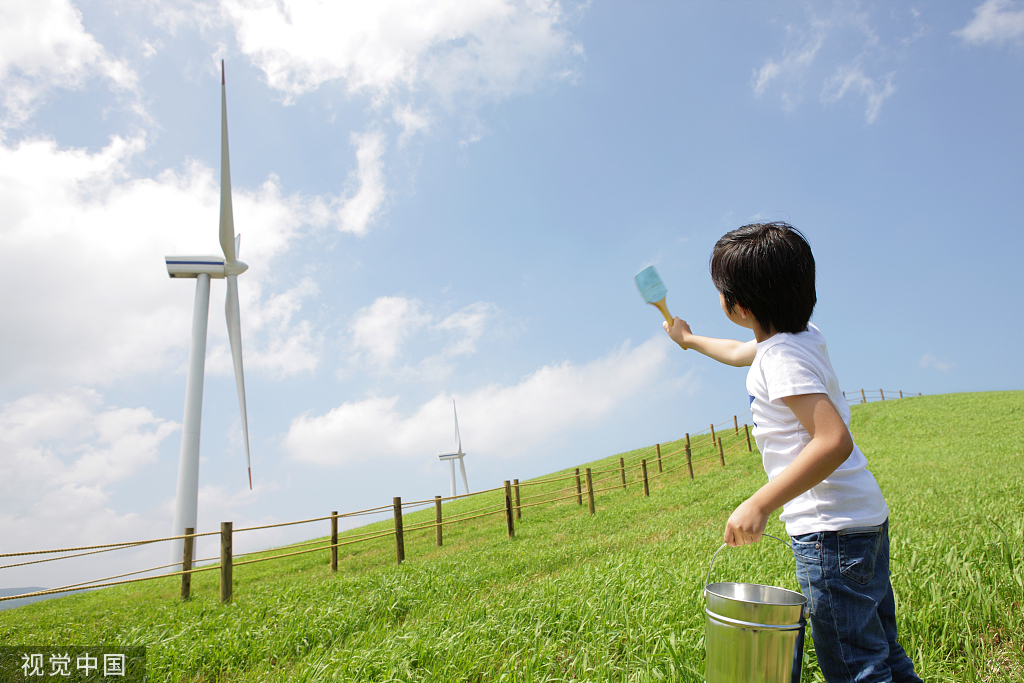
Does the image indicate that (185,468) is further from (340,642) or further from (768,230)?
(768,230)

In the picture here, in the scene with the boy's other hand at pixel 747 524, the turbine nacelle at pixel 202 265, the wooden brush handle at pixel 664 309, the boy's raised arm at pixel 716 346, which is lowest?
the boy's other hand at pixel 747 524

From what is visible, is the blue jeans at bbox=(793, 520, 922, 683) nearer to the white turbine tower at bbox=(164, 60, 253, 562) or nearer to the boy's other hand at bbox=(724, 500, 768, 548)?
the boy's other hand at bbox=(724, 500, 768, 548)

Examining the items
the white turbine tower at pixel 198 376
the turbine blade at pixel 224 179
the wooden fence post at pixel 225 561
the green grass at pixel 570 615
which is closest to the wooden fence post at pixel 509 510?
the green grass at pixel 570 615

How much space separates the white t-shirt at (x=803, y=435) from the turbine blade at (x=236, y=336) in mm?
18306

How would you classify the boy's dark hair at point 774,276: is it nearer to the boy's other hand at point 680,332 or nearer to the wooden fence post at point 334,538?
the boy's other hand at point 680,332

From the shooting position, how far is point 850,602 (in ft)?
5.27

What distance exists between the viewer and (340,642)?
429cm

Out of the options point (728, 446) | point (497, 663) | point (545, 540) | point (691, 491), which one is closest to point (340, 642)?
point (497, 663)

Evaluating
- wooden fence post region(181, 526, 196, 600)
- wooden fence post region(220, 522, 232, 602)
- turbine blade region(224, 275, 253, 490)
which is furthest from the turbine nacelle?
wooden fence post region(220, 522, 232, 602)

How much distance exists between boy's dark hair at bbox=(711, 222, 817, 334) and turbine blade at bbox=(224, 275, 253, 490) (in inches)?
718

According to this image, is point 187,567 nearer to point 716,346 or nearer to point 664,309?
point 664,309

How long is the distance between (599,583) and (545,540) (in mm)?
6099

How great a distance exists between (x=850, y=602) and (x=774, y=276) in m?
1.04

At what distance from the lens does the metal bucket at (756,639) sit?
147cm
